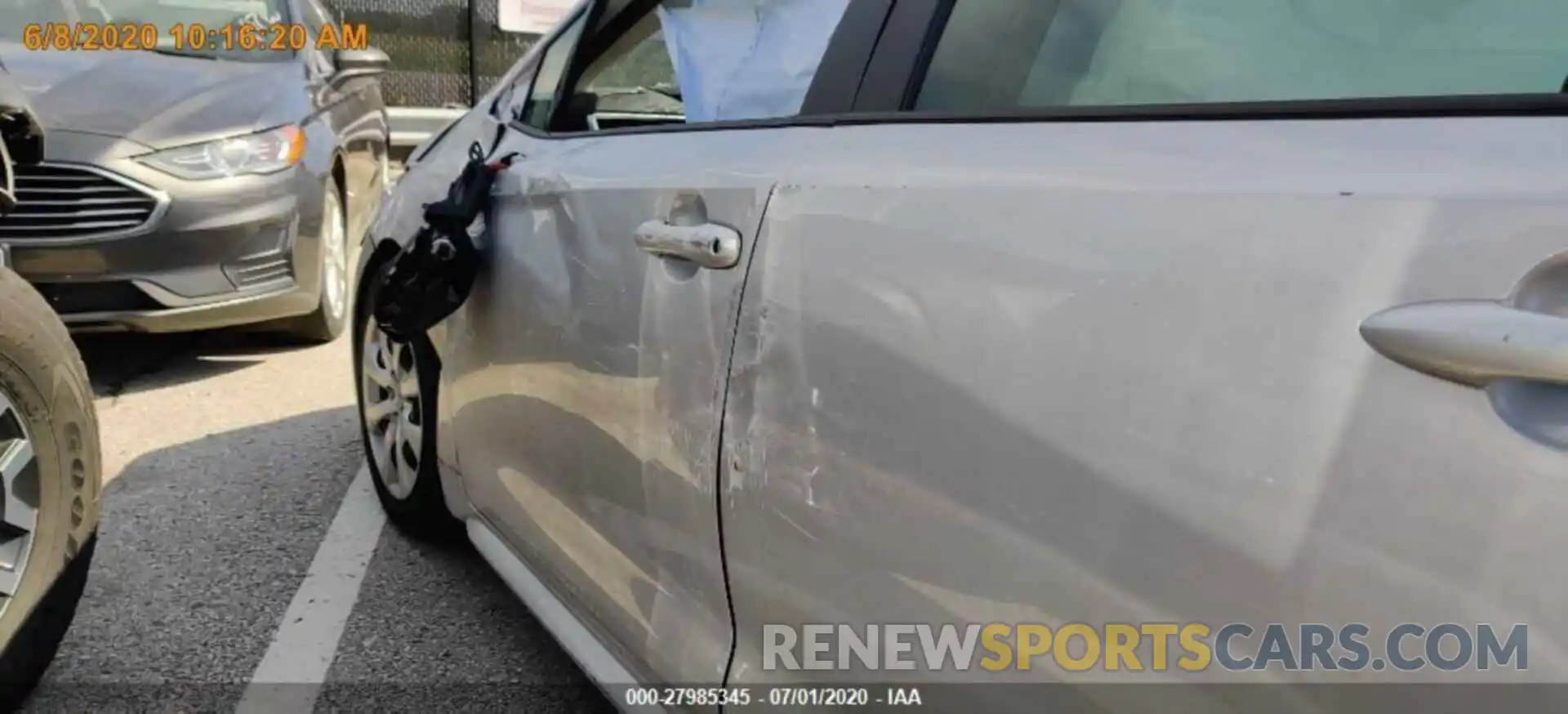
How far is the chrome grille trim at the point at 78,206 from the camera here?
13.1 feet

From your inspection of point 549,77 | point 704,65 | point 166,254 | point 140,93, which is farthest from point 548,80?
point 140,93

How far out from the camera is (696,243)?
64.2 inches

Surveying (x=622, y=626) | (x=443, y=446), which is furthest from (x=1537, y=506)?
(x=443, y=446)

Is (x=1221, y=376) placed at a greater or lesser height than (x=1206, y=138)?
lesser

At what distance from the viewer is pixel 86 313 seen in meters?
4.07

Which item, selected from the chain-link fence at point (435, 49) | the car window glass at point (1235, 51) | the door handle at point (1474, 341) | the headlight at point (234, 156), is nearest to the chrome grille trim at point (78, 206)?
the headlight at point (234, 156)

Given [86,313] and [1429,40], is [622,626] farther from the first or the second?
[86,313]

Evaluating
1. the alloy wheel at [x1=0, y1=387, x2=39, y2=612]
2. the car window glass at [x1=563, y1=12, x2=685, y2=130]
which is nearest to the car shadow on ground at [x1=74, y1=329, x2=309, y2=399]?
the alloy wheel at [x1=0, y1=387, x2=39, y2=612]

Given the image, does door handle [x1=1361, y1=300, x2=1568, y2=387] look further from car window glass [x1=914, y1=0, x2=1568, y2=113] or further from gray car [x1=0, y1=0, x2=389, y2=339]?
gray car [x1=0, y1=0, x2=389, y2=339]

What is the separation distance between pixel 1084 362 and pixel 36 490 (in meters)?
2.00

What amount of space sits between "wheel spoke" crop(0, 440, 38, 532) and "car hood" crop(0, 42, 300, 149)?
88.7 inches

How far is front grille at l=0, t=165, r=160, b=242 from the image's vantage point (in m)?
3.99

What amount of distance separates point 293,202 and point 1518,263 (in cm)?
432

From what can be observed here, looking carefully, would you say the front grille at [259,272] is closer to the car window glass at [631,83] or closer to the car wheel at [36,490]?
the car wheel at [36,490]
